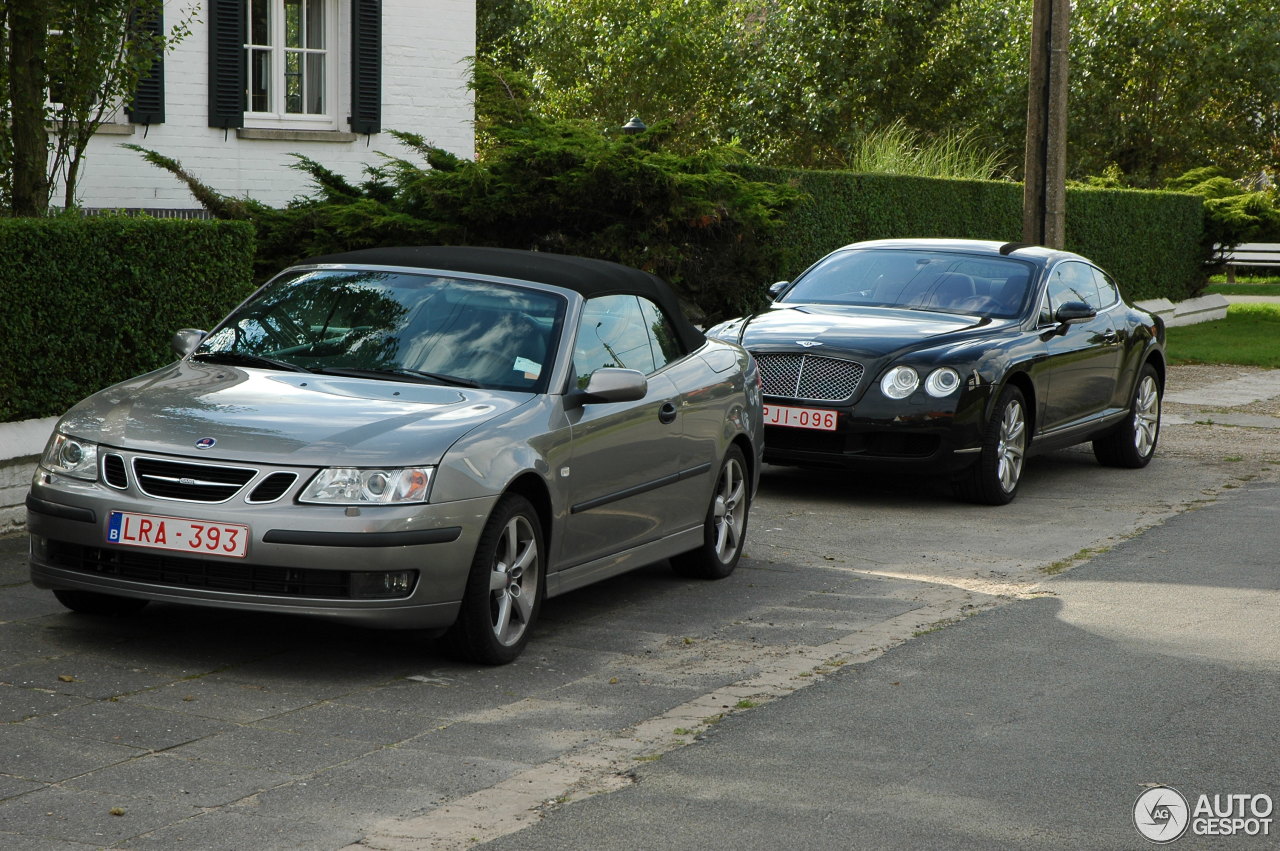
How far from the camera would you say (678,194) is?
1398cm

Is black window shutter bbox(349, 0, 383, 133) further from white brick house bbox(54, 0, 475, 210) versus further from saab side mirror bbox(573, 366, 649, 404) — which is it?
saab side mirror bbox(573, 366, 649, 404)

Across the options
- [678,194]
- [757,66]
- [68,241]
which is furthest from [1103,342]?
[757,66]

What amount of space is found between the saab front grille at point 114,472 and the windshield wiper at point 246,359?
961 millimetres


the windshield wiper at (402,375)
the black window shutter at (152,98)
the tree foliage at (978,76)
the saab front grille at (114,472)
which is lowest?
the saab front grille at (114,472)

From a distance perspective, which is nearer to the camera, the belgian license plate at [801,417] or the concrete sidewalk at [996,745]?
the concrete sidewalk at [996,745]

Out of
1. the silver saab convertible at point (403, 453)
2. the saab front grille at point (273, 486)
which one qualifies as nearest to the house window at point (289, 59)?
the silver saab convertible at point (403, 453)

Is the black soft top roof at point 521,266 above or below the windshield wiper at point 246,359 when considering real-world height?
above

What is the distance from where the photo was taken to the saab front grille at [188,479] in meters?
5.89

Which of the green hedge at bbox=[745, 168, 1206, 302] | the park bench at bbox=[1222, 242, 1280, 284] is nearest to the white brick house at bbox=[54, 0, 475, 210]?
the green hedge at bbox=[745, 168, 1206, 302]

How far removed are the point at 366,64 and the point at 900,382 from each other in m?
10.6

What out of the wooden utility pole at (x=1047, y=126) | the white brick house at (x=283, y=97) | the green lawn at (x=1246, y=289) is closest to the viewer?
the white brick house at (x=283, y=97)

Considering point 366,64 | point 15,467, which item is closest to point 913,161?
point 366,64

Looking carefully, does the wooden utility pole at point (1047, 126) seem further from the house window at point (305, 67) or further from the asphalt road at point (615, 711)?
the asphalt road at point (615, 711)

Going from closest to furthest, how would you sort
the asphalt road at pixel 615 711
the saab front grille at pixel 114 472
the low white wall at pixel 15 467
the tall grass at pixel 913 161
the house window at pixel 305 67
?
the asphalt road at pixel 615 711 → the saab front grille at pixel 114 472 → the low white wall at pixel 15 467 → the house window at pixel 305 67 → the tall grass at pixel 913 161
